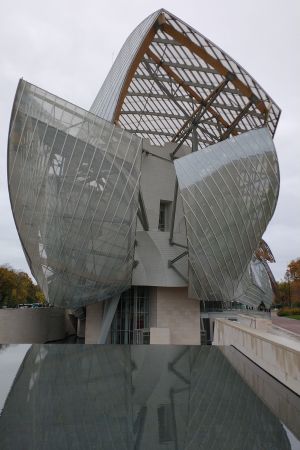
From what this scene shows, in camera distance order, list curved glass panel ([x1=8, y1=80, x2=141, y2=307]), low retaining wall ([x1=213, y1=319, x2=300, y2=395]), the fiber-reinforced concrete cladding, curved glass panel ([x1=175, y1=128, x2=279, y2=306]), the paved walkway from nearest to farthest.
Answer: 1. low retaining wall ([x1=213, y1=319, x2=300, y2=395])
2. curved glass panel ([x1=8, y1=80, x2=141, y2=307])
3. the fiber-reinforced concrete cladding
4. curved glass panel ([x1=175, y1=128, x2=279, y2=306])
5. the paved walkway

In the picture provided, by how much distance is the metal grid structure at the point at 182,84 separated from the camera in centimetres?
2373

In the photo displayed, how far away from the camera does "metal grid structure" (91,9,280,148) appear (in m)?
23.7

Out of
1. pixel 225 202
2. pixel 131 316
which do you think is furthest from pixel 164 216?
pixel 225 202

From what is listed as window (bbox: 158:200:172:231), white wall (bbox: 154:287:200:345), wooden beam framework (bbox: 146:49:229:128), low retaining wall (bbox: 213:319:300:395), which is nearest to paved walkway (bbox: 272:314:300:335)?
white wall (bbox: 154:287:200:345)

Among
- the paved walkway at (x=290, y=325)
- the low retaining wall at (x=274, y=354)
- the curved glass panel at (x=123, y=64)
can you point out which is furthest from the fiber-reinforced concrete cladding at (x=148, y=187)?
the low retaining wall at (x=274, y=354)

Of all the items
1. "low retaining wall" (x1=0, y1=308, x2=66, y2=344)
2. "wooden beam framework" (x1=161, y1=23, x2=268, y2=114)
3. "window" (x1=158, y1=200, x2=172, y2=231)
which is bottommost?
"low retaining wall" (x1=0, y1=308, x2=66, y2=344)

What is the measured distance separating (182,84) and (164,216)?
10.6m

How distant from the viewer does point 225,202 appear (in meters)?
22.0

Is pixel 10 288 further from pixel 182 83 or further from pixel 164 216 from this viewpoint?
pixel 182 83

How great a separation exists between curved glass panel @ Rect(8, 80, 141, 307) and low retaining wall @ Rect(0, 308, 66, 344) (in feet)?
35.2

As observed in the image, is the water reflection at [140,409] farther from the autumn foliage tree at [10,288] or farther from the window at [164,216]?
the autumn foliage tree at [10,288]

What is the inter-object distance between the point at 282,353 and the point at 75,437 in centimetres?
432

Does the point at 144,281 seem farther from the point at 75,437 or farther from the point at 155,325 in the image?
the point at 75,437

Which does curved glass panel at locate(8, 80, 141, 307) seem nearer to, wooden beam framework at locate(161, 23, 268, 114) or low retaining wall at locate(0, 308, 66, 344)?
wooden beam framework at locate(161, 23, 268, 114)
